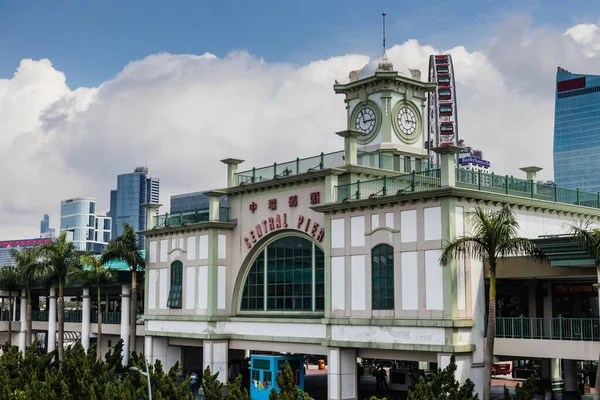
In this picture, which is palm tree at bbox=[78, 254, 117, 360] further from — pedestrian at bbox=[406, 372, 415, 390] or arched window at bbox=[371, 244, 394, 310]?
arched window at bbox=[371, 244, 394, 310]

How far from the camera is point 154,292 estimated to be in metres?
56.8

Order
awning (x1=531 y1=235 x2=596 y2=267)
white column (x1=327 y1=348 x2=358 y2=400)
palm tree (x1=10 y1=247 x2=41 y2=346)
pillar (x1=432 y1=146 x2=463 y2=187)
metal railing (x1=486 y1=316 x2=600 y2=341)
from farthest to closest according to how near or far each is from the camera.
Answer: palm tree (x1=10 y1=247 x2=41 y2=346)
white column (x1=327 y1=348 x2=358 y2=400)
pillar (x1=432 y1=146 x2=463 y2=187)
metal railing (x1=486 y1=316 x2=600 y2=341)
awning (x1=531 y1=235 x2=596 y2=267)

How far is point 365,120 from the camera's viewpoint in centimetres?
5153

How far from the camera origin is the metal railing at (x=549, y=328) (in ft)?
118

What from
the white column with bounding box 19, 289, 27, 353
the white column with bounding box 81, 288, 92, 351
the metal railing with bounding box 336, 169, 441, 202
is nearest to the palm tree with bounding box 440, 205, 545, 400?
the metal railing with bounding box 336, 169, 441, 202

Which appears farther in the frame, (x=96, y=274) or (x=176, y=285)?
(x=96, y=274)

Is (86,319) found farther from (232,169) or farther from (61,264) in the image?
(232,169)

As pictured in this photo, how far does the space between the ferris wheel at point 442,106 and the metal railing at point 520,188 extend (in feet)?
238

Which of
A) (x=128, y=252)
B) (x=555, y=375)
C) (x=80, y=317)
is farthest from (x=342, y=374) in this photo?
(x=80, y=317)

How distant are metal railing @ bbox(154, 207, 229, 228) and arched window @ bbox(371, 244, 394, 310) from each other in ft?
46.5

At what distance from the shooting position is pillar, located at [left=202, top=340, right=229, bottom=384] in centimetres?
5103

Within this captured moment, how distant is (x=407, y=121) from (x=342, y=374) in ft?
56.4

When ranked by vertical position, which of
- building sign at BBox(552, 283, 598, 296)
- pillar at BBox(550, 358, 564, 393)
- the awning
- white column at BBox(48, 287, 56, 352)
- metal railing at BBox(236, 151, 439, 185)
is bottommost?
pillar at BBox(550, 358, 564, 393)

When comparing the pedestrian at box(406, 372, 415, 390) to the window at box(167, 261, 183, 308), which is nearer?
the pedestrian at box(406, 372, 415, 390)
